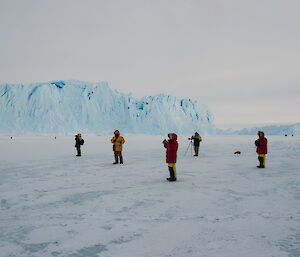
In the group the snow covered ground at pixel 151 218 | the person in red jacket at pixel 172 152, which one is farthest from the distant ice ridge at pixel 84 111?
the snow covered ground at pixel 151 218

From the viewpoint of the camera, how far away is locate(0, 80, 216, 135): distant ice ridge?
4738 centimetres

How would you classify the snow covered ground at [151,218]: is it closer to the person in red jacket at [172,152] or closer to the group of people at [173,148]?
the person in red jacket at [172,152]

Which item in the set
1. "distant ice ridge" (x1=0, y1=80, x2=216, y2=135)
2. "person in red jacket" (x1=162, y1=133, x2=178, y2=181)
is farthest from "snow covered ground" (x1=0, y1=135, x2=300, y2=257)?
"distant ice ridge" (x1=0, y1=80, x2=216, y2=135)

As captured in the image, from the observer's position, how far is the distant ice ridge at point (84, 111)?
1865 inches

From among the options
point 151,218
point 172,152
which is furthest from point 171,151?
point 151,218

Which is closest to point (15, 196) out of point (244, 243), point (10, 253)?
point (10, 253)

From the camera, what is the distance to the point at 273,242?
8.82 ft

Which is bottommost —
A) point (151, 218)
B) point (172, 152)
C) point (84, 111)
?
point (151, 218)

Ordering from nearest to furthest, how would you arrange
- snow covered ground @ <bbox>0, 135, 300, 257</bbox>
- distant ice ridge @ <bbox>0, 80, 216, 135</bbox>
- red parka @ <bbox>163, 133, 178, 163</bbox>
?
snow covered ground @ <bbox>0, 135, 300, 257</bbox> → red parka @ <bbox>163, 133, 178, 163</bbox> → distant ice ridge @ <bbox>0, 80, 216, 135</bbox>

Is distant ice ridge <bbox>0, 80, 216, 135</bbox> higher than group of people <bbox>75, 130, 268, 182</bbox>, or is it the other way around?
distant ice ridge <bbox>0, 80, 216, 135</bbox>

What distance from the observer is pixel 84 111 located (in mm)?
50094

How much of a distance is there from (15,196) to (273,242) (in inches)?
166

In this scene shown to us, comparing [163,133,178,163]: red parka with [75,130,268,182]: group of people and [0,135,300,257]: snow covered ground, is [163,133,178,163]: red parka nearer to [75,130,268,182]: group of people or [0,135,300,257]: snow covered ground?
[75,130,268,182]: group of people

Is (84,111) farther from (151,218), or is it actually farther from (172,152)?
(151,218)
